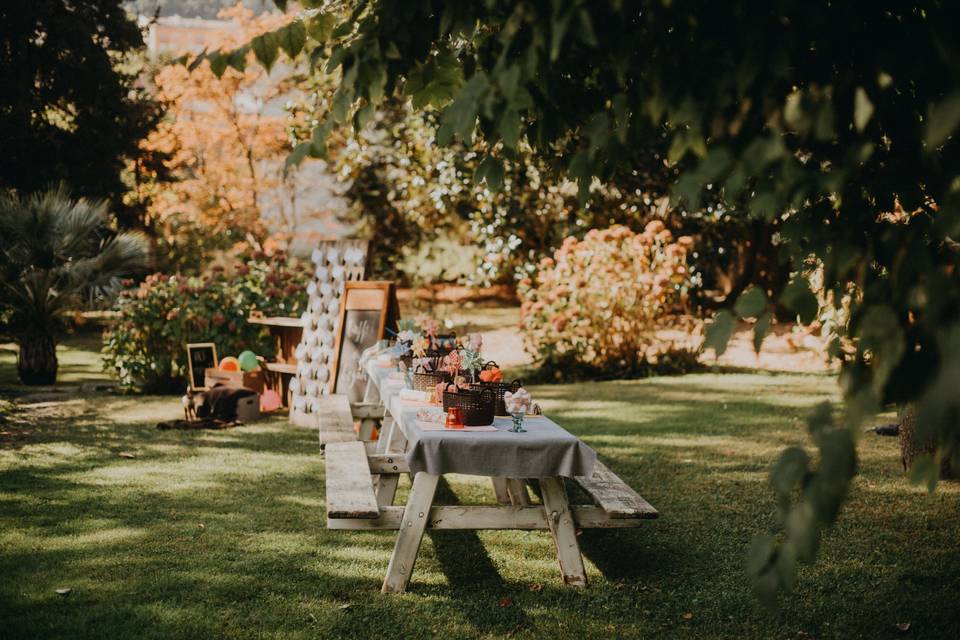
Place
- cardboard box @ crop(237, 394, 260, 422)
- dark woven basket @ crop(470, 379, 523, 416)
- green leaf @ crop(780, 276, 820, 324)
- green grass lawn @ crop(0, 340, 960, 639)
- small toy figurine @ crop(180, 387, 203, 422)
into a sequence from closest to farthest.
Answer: green leaf @ crop(780, 276, 820, 324) → green grass lawn @ crop(0, 340, 960, 639) → dark woven basket @ crop(470, 379, 523, 416) → small toy figurine @ crop(180, 387, 203, 422) → cardboard box @ crop(237, 394, 260, 422)

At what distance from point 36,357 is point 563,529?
→ 391 inches

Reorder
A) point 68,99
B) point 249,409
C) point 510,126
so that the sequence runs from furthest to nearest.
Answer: point 68,99, point 249,409, point 510,126

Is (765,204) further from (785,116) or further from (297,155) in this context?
(297,155)

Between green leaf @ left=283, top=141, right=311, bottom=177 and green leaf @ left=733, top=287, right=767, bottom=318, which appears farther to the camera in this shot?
green leaf @ left=283, top=141, right=311, bottom=177

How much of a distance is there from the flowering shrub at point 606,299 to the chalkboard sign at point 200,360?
4.59 metres

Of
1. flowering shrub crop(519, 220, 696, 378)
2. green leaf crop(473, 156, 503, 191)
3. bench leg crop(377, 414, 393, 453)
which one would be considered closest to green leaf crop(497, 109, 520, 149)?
green leaf crop(473, 156, 503, 191)

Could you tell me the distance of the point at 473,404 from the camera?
184 inches

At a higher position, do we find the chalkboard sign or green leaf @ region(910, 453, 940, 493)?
green leaf @ region(910, 453, 940, 493)

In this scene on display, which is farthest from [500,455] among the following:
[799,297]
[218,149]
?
[218,149]

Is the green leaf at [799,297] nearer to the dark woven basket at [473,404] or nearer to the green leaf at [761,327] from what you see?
the green leaf at [761,327]

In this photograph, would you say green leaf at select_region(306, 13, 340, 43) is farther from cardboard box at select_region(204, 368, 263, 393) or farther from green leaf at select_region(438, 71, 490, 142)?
cardboard box at select_region(204, 368, 263, 393)

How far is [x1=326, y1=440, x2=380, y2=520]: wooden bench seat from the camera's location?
4316 millimetres

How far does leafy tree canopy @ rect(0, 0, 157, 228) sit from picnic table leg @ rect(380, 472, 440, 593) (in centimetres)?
1532

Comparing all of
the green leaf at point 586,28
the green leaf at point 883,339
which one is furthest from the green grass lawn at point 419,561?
the green leaf at point 586,28
